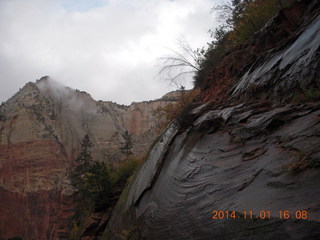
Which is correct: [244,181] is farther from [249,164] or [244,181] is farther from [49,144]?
[49,144]

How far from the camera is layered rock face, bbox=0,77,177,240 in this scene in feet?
132

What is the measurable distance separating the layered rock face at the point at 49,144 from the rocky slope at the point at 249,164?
32859 mm

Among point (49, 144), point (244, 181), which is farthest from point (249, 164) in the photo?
point (49, 144)

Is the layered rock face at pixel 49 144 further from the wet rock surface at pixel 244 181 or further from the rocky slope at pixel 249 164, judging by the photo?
the wet rock surface at pixel 244 181

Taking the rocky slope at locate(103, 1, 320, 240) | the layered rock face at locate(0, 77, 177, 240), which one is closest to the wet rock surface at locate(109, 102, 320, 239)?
the rocky slope at locate(103, 1, 320, 240)

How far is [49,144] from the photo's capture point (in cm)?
4681

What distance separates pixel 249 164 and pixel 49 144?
4820cm

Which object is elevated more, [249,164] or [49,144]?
[49,144]

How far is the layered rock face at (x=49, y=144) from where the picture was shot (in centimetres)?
4011

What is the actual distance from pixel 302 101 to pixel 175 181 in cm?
248

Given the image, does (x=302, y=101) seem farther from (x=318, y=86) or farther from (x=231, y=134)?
(x=231, y=134)

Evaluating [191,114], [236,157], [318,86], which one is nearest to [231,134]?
[236,157]
